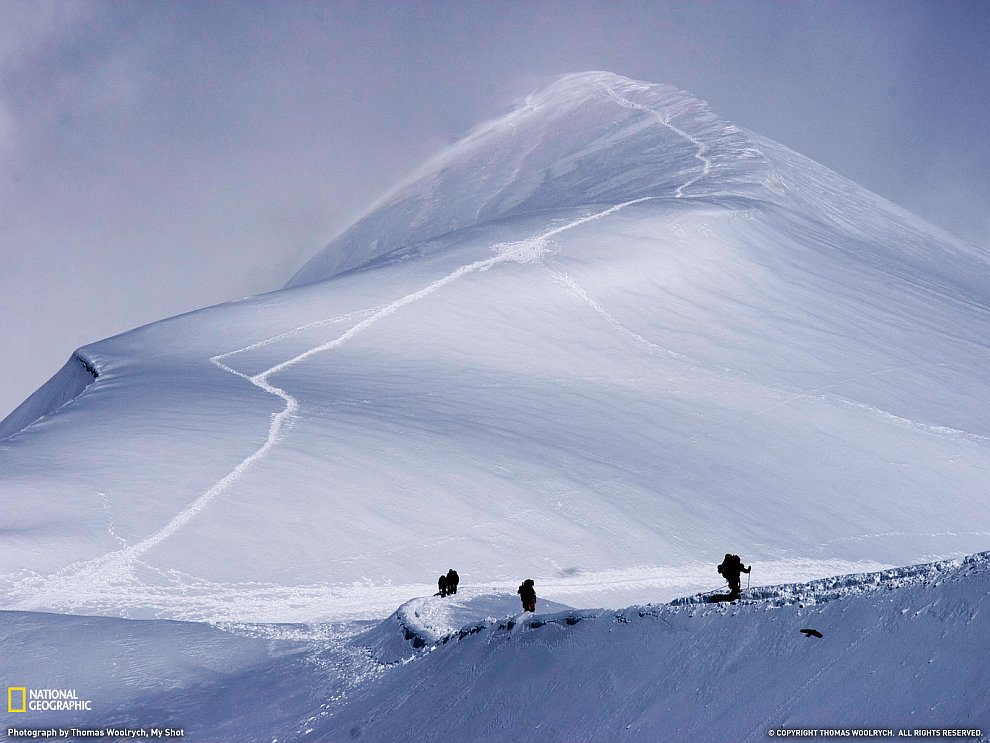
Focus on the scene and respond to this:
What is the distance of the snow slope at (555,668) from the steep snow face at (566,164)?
30.8 metres

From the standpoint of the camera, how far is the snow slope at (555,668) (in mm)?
7355

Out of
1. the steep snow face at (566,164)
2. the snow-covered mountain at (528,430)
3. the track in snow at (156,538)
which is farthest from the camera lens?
the steep snow face at (566,164)

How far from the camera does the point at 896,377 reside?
92.1 feet

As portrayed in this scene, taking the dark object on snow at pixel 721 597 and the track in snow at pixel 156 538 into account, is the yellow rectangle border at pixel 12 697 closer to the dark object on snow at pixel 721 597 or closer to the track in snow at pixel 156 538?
the track in snow at pixel 156 538

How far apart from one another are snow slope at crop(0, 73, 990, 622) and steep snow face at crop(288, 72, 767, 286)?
603 cm

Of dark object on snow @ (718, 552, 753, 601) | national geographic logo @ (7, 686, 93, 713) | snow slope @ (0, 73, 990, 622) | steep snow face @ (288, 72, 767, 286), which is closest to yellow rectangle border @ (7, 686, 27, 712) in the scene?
national geographic logo @ (7, 686, 93, 713)

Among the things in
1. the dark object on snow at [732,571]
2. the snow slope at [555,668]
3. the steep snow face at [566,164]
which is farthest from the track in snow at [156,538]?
the steep snow face at [566,164]

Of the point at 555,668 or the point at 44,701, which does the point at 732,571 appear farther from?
the point at 44,701

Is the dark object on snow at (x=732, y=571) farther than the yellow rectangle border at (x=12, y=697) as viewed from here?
No

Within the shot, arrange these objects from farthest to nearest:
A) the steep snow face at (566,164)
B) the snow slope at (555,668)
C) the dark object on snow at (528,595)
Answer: the steep snow face at (566,164) < the dark object on snow at (528,595) < the snow slope at (555,668)

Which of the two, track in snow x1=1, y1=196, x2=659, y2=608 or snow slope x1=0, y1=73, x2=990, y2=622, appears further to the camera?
snow slope x1=0, y1=73, x2=990, y2=622

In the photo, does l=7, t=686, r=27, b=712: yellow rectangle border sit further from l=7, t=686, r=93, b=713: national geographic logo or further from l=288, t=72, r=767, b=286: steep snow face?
l=288, t=72, r=767, b=286: steep snow face

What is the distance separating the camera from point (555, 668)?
30.8 ft

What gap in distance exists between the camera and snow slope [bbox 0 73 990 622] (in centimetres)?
1641
